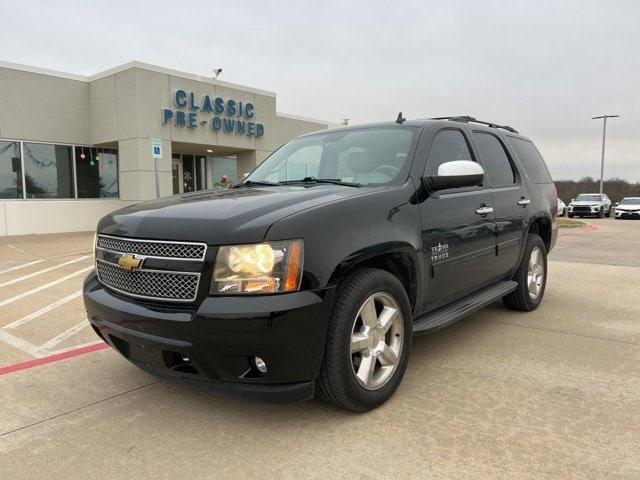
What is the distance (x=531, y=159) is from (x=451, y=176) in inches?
101

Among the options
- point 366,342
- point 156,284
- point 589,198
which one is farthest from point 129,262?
point 589,198

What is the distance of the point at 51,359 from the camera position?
13.4 feet

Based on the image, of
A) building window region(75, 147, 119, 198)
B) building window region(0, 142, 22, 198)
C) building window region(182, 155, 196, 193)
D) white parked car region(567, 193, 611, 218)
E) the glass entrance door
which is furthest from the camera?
white parked car region(567, 193, 611, 218)

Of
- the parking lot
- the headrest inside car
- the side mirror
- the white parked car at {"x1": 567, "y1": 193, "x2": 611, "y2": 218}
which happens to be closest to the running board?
the parking lot

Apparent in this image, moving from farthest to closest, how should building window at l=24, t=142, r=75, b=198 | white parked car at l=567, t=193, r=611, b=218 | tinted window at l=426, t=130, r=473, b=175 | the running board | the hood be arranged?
white parked car at l=567, t=193, r=611, b=218 < building window at l=24, t=142, r=75, b=198 < tinted window at l=426, t=130, r=473, b=175 < the running board < the hood

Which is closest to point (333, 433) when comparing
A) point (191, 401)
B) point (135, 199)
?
point (191, 401)

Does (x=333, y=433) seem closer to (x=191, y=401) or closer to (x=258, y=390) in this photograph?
(x=258, y=390)

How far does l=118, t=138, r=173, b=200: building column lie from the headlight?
1328cm

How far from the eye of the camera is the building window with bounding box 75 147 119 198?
1588 cm

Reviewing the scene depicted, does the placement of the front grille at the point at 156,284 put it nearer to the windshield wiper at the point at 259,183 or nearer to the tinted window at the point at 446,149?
the windshield wiper at the point at 259,183

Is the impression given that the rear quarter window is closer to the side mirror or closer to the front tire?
the side mirror

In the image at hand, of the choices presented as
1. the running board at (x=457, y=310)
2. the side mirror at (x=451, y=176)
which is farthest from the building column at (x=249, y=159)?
→ the side mirror at (x=451, y=176)

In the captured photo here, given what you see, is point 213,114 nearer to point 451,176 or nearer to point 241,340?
point 451,176

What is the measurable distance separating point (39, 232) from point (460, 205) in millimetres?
14381
